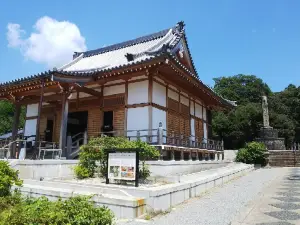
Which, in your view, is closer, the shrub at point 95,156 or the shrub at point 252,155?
the shrub at point 95,156

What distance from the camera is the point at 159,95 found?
1526cm

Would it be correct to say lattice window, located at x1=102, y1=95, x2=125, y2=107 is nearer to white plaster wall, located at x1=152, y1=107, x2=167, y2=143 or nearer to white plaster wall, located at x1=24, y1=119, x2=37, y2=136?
white plaster wall, located at x1=152, y1=107, x2=167, y2=143

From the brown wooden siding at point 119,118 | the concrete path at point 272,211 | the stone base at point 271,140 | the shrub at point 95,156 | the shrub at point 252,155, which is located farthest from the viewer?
the stone base at point 271,140

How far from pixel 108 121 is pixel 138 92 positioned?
2669 millimetres

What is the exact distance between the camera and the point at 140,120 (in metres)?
14.4

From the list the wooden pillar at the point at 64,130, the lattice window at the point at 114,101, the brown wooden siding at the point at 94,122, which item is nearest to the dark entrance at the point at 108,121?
the brown wooden siding at the point at 94,122

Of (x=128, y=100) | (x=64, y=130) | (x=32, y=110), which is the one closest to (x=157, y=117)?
(x=128, y=100)

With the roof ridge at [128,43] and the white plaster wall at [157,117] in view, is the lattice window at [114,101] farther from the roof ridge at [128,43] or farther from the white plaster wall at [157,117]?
the roof ridge at [128,43]

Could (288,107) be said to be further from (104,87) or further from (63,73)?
(63,73)

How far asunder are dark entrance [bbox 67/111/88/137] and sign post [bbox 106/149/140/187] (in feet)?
31.8

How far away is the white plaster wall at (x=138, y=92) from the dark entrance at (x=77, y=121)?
4.00m

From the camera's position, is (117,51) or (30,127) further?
(117,51)

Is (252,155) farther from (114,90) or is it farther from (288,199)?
(288,199)

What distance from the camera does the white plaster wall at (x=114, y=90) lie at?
1556cm
